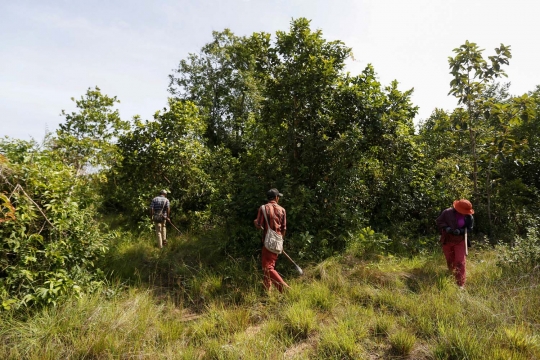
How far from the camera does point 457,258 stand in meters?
4.54

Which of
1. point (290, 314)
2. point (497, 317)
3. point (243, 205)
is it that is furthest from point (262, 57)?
point (497, 317)

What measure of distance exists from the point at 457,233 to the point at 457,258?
378 millimetres

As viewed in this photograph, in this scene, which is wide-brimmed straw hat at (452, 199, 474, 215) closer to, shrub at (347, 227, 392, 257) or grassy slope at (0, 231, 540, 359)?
grassy slope at (0, 231, 540, 359)

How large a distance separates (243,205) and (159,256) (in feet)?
7.30

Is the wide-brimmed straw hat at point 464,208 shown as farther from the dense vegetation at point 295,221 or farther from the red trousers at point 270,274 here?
the red trousers at point 270,274

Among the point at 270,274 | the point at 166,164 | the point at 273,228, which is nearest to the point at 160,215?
the point at 166,164

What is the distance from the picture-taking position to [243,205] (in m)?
5.97

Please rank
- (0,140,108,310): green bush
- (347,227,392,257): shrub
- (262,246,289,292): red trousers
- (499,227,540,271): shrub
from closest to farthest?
(0,140,108,310): green bush
(262,246,289,292): red trousers
(499,227,540,271): shrub
(347,227,392,257): shrub

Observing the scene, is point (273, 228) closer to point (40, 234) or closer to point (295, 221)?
point (295, 221)

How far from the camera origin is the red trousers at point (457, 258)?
4450 millimetres

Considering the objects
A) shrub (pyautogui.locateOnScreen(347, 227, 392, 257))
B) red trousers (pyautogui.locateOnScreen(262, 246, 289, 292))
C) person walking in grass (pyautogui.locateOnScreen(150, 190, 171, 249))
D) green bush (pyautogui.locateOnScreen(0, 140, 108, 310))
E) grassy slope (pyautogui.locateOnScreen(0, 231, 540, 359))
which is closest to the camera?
grassy slope (pyautogui.locateOnScreen(0, 231, 540, 359))

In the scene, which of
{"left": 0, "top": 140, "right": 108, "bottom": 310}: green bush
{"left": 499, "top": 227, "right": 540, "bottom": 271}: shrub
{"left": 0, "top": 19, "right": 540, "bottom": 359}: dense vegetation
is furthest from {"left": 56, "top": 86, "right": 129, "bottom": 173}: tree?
{"left": 499, "top": 227, "right": 540, "bottom": 271}: shrub

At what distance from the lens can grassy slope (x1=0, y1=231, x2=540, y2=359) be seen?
3.00m

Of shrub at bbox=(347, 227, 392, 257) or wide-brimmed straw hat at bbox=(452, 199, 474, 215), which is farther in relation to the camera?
shrub at bbox=(347, 227, 392, 257)
